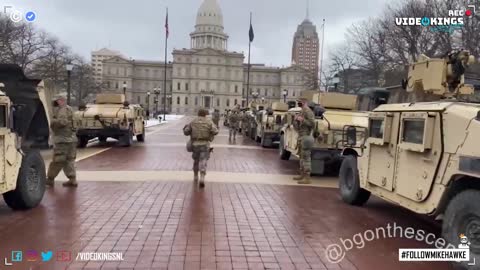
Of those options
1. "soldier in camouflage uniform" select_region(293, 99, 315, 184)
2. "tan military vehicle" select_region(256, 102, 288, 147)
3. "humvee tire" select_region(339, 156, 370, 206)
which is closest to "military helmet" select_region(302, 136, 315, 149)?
"soldier in camouflage uniform" select_region(293, 99, 315, 184)

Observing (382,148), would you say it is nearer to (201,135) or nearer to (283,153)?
(201,135)

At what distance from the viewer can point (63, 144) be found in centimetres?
957

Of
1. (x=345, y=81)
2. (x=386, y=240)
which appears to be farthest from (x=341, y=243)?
(x=345, y=81)

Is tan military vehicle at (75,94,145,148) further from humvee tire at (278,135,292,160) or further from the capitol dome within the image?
the capitol dome

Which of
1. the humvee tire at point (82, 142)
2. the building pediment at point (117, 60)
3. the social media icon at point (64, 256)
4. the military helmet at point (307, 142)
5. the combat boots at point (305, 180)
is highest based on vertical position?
the building pediment at point (117, 60)

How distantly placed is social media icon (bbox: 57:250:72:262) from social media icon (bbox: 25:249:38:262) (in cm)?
23

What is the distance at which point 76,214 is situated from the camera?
23.9 feet

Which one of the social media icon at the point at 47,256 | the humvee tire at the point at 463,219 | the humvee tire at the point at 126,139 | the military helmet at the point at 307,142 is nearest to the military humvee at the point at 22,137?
the social media icon at the point at 47,256

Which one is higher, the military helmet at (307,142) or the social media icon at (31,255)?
the military helmet at (307,142)

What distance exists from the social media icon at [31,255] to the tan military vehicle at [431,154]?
176 inches

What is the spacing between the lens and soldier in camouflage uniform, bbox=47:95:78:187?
31.2ft

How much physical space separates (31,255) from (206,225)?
2.32 m

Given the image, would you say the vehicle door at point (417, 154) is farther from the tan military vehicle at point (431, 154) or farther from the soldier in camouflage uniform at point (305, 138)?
the soldier in camouflage uniform at point (305, 138)

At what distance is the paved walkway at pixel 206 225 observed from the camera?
5.39 metres
